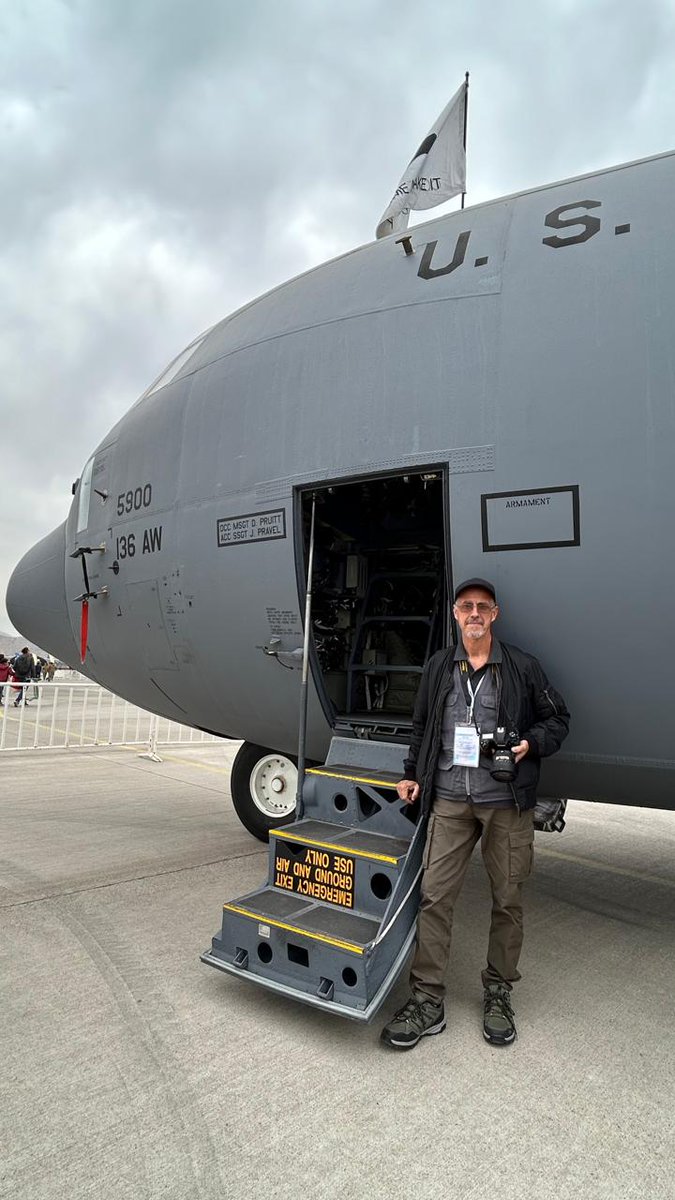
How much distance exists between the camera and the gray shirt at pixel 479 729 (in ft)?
10.9

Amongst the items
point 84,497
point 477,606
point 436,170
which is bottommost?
point 477,606

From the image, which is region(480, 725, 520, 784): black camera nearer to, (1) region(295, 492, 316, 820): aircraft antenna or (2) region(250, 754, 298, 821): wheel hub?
(1) region(295, 492, 316, 820): aircraft antenna

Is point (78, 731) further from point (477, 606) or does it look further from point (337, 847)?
point (477, 606)

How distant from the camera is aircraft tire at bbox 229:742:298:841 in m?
6.58

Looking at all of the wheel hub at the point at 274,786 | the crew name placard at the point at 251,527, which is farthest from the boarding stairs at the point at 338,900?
the wheel hub at the point at 274,786

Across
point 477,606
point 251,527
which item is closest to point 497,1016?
point 477,606

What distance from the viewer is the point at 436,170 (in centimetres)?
671

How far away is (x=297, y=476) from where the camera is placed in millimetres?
4359

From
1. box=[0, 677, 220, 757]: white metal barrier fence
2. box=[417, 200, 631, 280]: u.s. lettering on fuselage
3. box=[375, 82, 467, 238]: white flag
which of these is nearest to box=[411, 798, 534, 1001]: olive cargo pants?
box=[417, 200, 631, 280]: u.s. lettering on fuselage

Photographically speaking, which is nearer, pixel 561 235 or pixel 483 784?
pixel 483 784

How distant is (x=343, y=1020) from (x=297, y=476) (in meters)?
2.88

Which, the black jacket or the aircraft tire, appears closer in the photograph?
the black jacket

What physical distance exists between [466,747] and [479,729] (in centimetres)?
10

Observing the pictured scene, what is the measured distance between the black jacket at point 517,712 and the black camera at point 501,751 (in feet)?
0.17
